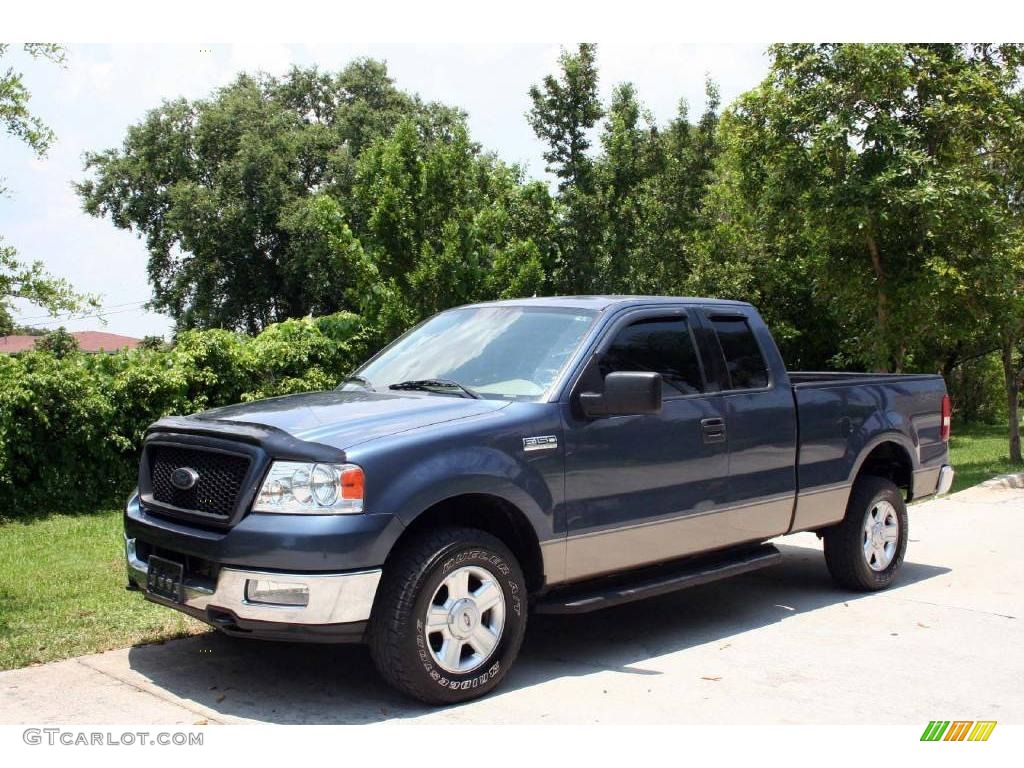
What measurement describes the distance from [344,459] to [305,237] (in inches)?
1444

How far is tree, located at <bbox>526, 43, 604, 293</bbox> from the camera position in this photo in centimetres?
1931

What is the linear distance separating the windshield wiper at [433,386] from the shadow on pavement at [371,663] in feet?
4.99

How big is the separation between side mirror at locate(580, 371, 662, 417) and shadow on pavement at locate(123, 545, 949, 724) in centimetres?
143

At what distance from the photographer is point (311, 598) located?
471cm

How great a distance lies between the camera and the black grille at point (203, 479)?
16.5 feet

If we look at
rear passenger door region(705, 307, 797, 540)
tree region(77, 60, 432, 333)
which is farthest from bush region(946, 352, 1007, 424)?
rear passenger door region(705, 307, 797, 540)

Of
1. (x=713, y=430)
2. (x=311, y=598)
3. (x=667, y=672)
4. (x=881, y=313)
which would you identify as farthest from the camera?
(x=881, y=313)

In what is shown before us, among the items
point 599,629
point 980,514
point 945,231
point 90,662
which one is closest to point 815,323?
point 945,231

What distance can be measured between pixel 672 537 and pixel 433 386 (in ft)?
5.33

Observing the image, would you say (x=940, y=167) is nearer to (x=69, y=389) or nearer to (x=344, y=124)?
(x=69, y=389)

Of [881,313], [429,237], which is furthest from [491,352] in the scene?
[881,313]

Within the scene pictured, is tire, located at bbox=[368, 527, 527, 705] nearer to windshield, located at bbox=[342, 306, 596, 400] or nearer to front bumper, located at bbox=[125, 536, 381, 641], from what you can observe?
front bumper, located at bbox=[125, 536, 381, 641]

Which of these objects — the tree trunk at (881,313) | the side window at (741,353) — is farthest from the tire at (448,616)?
the tree trunk at (881,313)

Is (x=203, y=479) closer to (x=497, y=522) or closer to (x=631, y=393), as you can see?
(x=497, y=522)
